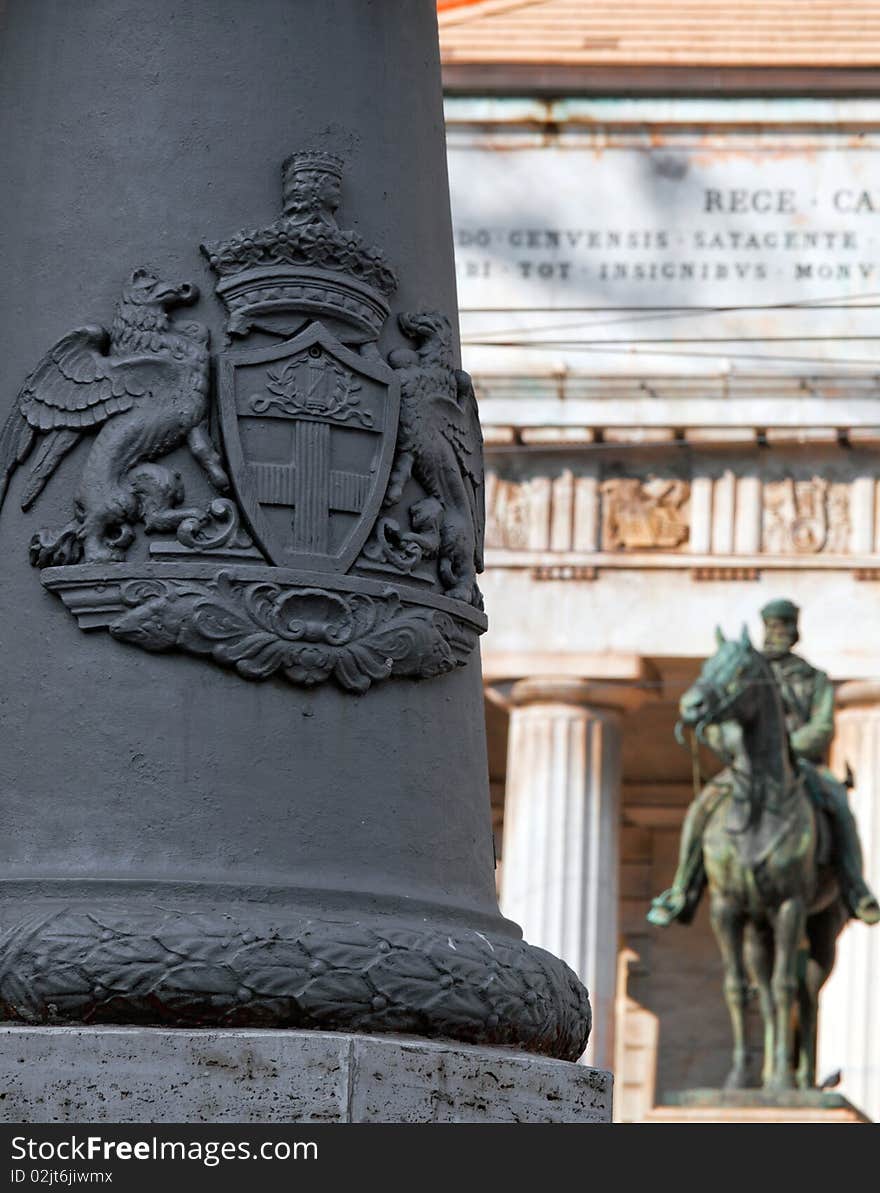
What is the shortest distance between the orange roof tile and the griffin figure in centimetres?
2849

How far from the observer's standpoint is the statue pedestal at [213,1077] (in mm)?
4789

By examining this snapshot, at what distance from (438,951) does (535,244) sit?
28411mm

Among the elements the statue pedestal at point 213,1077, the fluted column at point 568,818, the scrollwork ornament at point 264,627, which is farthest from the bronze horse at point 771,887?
the statue pedestal at point 213,1077

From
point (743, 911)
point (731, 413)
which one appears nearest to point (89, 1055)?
point (743, 911)

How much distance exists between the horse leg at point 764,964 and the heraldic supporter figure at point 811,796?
0.50 meters

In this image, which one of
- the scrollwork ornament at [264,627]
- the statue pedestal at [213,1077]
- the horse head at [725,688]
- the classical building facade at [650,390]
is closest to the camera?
the statue pedestal at [213,1077]

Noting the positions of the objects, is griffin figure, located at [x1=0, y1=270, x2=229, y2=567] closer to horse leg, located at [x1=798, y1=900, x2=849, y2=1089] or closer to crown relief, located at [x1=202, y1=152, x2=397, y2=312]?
crown relief, located at [x1=202, y1=152, x2=397, y2=312]

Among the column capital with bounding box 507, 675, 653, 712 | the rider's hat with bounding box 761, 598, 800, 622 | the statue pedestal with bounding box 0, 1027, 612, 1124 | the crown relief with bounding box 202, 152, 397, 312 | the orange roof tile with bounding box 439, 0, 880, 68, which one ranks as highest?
the orange roof tile with bounding box 439, 0, 880, 68

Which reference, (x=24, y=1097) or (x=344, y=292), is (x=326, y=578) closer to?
(x=344, y=292)

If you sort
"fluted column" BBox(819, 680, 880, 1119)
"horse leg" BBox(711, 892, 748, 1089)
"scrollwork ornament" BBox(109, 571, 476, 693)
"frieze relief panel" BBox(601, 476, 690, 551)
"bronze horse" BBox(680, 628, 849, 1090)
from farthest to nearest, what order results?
1. "frieze relief panel" BBox(601, 476, 690, 551)
2. "fluted column" BBox(819, 680, 880, 1119)
3. "horse leg" BBox(711, 892, 748, 1089)
4. "bronze horse" BBox(680, 628, 849, 1090)
5. "scrollwork ornament" BBox(109, 571, 476, 693)

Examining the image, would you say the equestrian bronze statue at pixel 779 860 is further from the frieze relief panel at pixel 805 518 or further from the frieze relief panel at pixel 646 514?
the frieze relief panel at pixel 646 514

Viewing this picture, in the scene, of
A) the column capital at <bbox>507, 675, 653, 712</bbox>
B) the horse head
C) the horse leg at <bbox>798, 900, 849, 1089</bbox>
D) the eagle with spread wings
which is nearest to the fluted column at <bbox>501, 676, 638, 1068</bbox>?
the column capital at <bbox>507, 675, 653, 712</bbox>

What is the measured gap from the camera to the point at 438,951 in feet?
16.9

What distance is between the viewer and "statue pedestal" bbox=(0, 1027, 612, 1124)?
4.79 m
